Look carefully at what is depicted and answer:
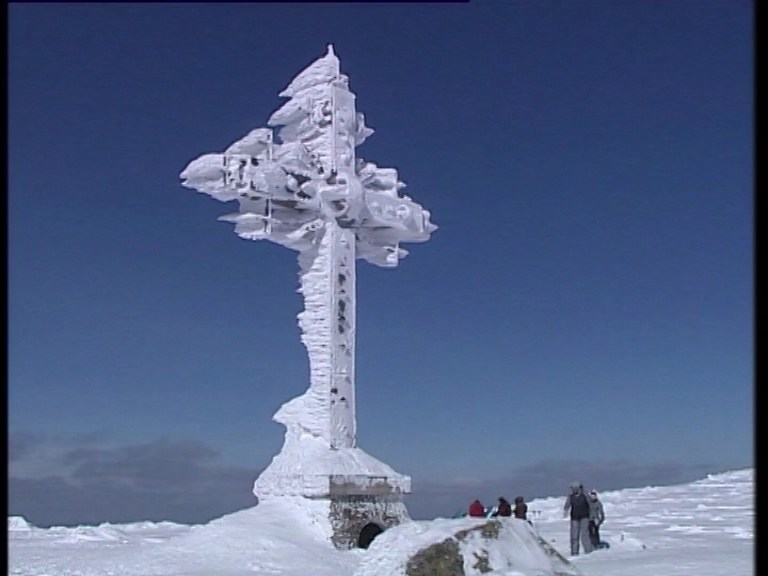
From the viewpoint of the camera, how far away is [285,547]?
14.2 meters

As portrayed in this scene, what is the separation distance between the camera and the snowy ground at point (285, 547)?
12555mm

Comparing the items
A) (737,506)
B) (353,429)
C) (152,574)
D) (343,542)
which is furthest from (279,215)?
(737,506)

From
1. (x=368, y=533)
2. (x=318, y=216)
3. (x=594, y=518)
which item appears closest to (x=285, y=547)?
(x=368, y=533)

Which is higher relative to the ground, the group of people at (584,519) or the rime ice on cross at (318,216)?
the rime ice on cross at (318,216)

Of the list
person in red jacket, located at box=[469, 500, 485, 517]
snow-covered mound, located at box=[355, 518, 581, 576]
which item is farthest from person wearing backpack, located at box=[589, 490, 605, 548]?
snow-covered mound, located at box=[355, 518, 581, 576]

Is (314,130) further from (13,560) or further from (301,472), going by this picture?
(13,560)

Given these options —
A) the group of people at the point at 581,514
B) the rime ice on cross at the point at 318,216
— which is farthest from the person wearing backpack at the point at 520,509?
the rime ice on cross at the point at 318,216

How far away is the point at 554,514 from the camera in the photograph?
20656 mm

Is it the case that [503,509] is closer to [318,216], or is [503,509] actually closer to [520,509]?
[520,509]

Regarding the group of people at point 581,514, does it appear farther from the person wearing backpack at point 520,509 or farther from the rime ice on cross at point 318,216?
the rime ice on cross at point 318,216

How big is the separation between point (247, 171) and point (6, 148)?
1275 centimetres

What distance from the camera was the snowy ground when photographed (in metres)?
12.6

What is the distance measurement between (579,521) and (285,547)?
4.32 metres
